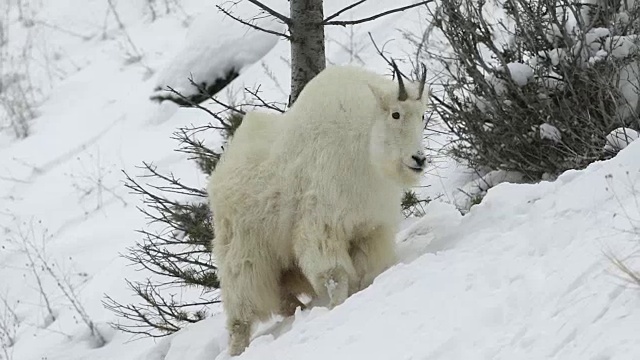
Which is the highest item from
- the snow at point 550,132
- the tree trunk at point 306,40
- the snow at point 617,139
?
the tree trunk at point 306,40

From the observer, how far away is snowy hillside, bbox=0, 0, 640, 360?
370 cm

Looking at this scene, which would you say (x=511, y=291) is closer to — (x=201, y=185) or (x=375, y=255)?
(x=375, y=255)

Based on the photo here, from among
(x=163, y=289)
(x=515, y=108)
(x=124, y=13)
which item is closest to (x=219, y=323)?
(x=515, y=108)

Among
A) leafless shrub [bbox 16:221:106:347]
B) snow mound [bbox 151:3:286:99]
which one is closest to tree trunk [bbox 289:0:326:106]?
leafless shrub [bbox 16:221:106:347]

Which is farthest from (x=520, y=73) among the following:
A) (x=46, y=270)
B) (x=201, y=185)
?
(x=46, y=270)

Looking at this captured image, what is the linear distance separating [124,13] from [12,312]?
8978mm

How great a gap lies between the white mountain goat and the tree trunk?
1340 mm

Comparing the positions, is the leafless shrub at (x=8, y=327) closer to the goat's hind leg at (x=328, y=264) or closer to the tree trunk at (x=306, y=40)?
the tree trunk at (x=306, y=40)

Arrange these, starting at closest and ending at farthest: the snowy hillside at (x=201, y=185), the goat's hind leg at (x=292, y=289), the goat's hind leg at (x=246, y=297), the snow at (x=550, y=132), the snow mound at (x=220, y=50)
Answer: the snowy hillside at (x=201, y=185) < the goat's hind leg at (x=246, y=297) < the goat's hind leg at (x=292, y=289) < the snow at (x=550, y=132) < the snow mound at (x=220, y=50)

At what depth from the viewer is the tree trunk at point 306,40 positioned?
22.9 feet

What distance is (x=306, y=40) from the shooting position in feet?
23.0

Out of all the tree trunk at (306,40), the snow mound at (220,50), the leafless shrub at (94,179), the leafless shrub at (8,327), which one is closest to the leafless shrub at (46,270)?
the leafless shrub at (8,327)

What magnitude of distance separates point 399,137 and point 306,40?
2.16m

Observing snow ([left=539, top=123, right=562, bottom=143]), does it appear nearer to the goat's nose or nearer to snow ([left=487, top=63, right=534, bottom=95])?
snow ([left=487, top=63, right=534, bottom=95])
